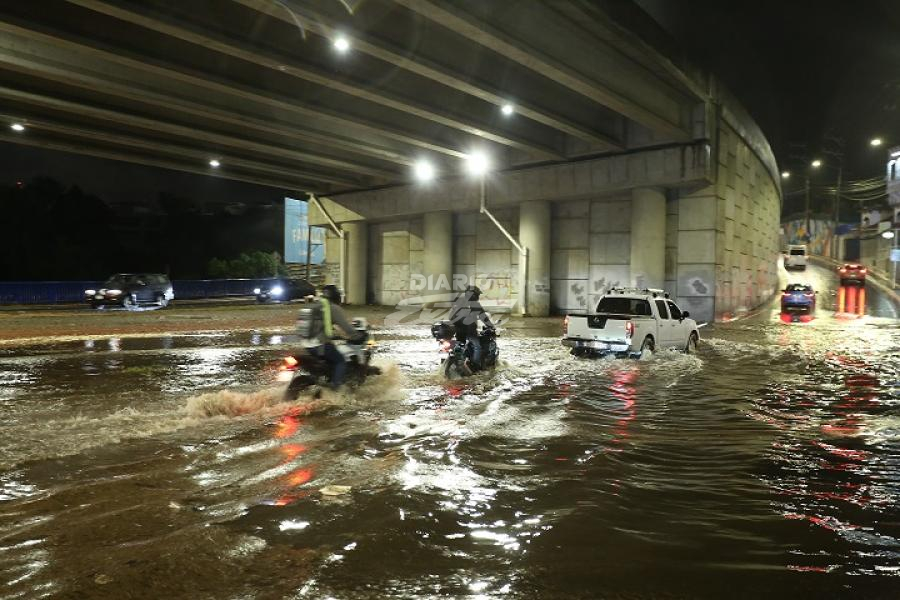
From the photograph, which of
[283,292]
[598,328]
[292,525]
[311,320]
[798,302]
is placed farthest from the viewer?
[283,292]

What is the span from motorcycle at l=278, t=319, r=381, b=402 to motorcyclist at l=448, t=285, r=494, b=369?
7.40ft

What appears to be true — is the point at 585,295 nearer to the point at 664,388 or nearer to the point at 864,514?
the point at 664,388

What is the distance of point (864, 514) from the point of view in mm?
5102

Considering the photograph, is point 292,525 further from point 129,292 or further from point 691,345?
point 129,292

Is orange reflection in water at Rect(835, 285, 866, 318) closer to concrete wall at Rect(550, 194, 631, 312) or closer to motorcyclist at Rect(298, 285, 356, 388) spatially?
concrete wall at Rect(550, 194, 631, 312)

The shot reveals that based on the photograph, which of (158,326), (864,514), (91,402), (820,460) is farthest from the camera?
(158,326)

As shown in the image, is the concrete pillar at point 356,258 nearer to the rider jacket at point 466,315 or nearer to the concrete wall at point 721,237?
the concrete wall at point 721,237

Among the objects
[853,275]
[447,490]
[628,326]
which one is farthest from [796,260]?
[447,490]

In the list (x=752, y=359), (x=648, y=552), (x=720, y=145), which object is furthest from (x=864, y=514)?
(x=720, y=145)

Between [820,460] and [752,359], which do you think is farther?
[752,359]

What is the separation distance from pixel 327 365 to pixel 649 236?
2135cm

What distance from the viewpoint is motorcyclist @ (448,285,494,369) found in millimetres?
11602

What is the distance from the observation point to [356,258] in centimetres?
4050

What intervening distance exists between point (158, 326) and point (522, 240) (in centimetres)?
1698
